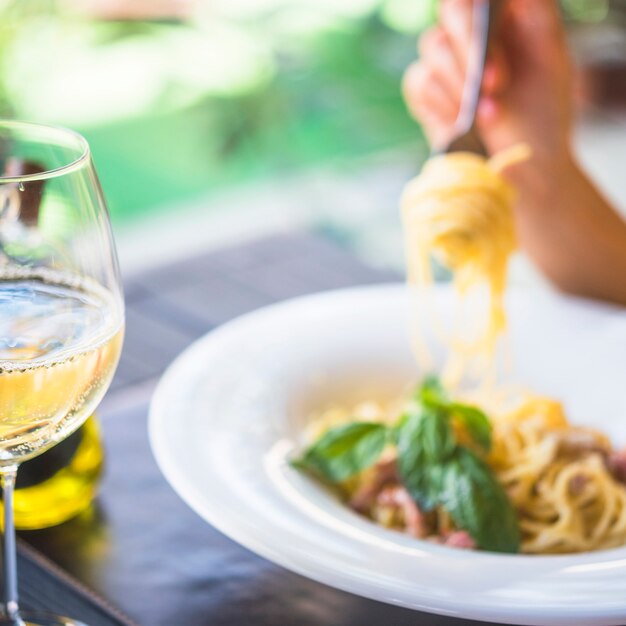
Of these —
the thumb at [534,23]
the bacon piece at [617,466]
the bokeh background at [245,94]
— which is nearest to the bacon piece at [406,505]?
the bacon piece at [617,466]

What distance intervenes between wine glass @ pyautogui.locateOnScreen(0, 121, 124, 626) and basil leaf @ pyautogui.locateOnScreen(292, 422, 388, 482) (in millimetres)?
353

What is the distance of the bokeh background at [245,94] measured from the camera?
551 centimetres

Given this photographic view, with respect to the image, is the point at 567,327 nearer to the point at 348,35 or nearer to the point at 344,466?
the point at 344,466

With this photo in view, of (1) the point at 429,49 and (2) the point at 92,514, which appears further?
(1) the point at 429,49

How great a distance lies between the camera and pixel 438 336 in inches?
55.8

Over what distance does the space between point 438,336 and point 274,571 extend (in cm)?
55

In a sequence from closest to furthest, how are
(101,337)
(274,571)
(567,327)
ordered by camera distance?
(101,337), (274,571), (567,327)

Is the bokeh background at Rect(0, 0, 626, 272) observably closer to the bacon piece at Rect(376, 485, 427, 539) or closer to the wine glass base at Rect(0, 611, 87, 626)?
the bacon piece at Rect(376, 485, 427, 539)

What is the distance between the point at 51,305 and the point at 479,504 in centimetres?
49

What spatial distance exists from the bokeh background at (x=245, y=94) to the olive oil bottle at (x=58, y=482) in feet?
13.4

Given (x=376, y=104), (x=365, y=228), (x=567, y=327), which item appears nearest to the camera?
(x=567, y=327)

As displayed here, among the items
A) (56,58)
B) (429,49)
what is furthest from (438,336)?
(56,58)

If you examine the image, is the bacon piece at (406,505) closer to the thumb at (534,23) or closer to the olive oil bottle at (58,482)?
the olive oil bottle at (58,482)

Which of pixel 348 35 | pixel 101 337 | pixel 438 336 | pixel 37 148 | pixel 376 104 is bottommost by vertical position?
pixel 376 104
